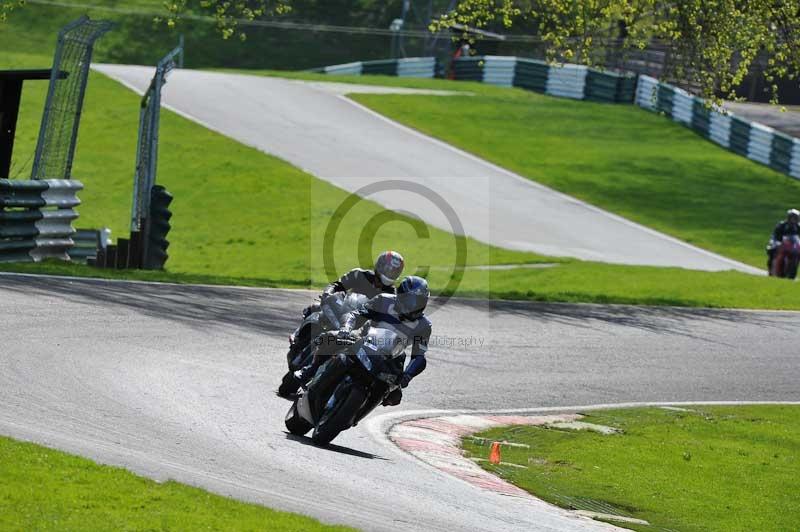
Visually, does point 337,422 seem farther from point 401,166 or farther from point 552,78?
point 552,78

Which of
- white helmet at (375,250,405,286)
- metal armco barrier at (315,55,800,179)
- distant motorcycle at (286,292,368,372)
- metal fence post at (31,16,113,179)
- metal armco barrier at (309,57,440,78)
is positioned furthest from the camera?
metal armco barrier at (309,57,440,78)

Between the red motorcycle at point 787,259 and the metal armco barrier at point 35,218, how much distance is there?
1408 cm

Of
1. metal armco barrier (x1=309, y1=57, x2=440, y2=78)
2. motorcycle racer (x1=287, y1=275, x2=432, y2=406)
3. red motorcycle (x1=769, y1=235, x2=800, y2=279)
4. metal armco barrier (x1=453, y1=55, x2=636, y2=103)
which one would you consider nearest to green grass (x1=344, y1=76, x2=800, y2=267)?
metal armco barrier (x1=453, y1=55, x2=636, y2=103)

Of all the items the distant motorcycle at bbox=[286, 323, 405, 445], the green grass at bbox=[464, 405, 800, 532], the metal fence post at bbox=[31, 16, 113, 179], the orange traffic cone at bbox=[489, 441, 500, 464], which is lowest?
the green grass at bbox=[464, 405, 800, 532]

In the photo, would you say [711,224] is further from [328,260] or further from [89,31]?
[89,31]

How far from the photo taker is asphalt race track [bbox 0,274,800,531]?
8.86 metres

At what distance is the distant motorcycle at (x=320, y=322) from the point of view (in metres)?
11.3

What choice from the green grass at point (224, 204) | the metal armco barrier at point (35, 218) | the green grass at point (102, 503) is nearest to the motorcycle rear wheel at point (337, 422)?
the green grass at point (102, 503)

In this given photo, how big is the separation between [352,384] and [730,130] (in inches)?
1367

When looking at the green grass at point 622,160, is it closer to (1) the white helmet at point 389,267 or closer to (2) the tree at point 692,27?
(2) the tree at point 692,27

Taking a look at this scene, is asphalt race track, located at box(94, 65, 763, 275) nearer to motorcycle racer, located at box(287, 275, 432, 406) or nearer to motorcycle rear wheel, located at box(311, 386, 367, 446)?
motorcycle racer, located at box(287, 275, 432, 406)

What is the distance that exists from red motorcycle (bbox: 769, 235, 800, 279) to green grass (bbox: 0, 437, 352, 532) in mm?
21317

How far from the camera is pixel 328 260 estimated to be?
88.5ft

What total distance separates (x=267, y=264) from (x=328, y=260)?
1.27m
